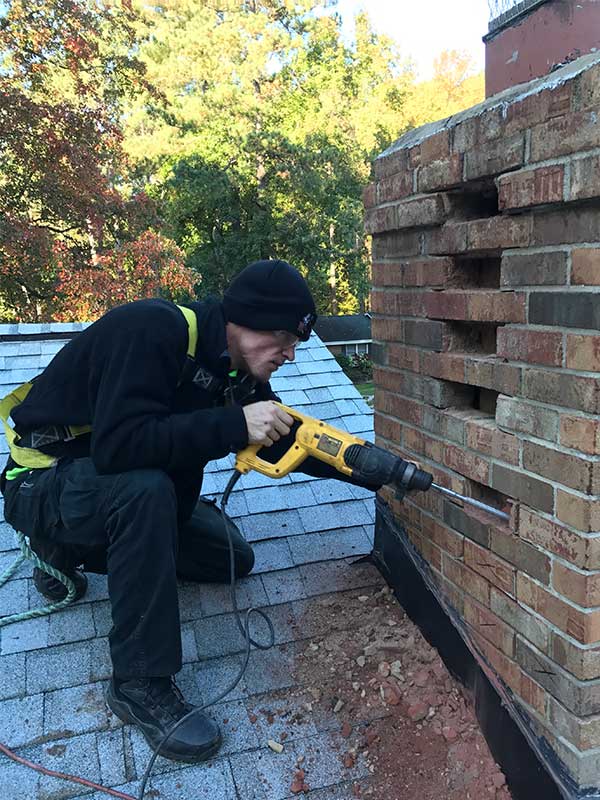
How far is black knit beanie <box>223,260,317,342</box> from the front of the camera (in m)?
2.36

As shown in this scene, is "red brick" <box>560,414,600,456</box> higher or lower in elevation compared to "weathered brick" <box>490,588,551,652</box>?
higher

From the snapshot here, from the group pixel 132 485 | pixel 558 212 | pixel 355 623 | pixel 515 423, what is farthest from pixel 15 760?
pixel 558 212

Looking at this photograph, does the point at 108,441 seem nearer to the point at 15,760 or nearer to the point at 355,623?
the point at 15,760

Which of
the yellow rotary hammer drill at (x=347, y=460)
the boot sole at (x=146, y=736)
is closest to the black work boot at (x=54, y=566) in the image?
the boot sole at (x=146, y=736)

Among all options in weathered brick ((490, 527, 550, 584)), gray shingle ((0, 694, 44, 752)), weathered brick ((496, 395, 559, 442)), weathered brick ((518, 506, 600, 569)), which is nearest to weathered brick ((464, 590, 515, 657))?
weathered brick ((490, 527, 550, 584))

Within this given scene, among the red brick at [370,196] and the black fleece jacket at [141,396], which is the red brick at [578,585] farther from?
the red brick at [370,196]

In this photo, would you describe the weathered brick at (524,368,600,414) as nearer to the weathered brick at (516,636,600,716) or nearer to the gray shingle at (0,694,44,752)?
the weathered brick at (516,636,600,716)

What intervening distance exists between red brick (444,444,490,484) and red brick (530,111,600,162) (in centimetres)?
89

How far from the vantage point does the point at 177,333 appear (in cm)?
228

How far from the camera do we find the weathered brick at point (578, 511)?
1.50 meters

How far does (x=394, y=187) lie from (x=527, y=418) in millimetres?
1052

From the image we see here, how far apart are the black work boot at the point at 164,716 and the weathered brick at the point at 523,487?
1.19 metres

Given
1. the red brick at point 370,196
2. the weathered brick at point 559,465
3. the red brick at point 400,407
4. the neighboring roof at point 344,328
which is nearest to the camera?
the weathered brick at point 559,465

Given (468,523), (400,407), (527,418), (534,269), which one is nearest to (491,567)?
(468,523)
